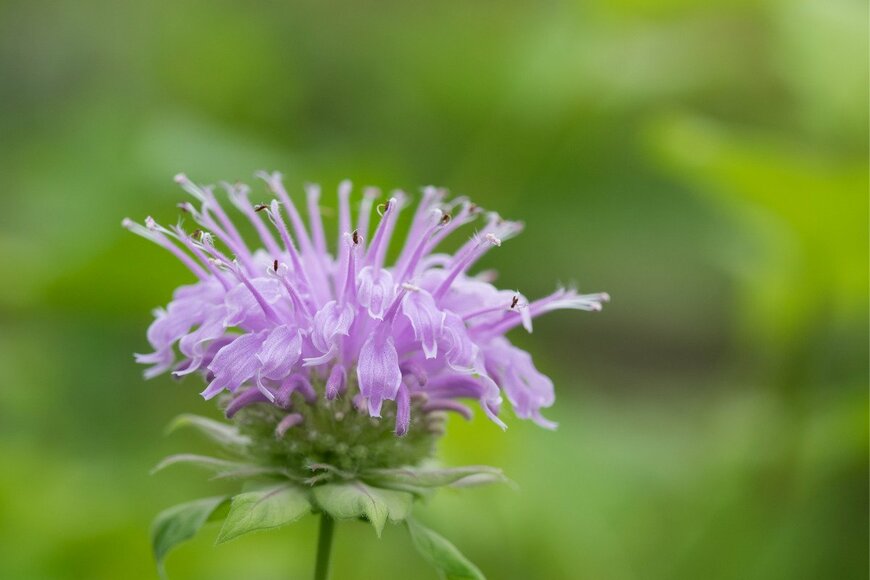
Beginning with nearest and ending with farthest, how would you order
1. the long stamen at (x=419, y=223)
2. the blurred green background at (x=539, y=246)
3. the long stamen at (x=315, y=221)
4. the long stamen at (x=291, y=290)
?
the long stamen at (x=291, y=290), the long stamen at (x=419, y=223), the long stamen at (x=315, y=221), the blurred green background at (x=539, y=246)

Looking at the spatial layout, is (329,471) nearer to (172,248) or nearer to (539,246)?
(172,248)

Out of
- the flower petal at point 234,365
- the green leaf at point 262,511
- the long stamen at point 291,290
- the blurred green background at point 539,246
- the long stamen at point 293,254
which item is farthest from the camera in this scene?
the blurred green background at point 539,246

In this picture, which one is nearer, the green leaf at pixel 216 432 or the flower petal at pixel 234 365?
the flower petal at pixel 234 365

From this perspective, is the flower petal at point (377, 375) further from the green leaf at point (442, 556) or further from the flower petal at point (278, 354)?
the green leaf at point (442, 556)

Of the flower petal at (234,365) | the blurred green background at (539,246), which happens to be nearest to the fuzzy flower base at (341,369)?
the flower petal at (234,365)

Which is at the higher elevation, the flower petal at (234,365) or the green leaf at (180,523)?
the flower petal at (234,365)

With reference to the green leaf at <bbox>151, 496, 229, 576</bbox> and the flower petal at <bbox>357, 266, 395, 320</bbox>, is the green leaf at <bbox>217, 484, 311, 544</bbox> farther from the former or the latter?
the flower petal at <bbox>357, 266, 395, 320</bbox>

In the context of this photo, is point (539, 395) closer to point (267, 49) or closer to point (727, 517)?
point (727, 517)

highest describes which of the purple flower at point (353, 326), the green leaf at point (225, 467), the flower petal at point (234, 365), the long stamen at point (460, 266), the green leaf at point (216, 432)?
the long stamen at point (460, 266)
